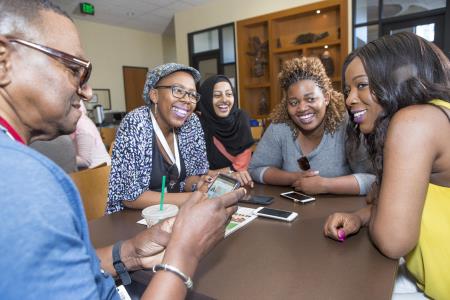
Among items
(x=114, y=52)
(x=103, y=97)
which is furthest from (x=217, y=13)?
(x=103, y=97)

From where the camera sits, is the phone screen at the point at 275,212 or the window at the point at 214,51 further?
the window at the point at 214,51

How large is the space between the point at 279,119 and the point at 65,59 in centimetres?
148

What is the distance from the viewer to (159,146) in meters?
1.63

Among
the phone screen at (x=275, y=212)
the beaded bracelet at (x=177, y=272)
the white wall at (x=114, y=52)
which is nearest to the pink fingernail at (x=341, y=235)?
the phone screen at (x=275, y=212)

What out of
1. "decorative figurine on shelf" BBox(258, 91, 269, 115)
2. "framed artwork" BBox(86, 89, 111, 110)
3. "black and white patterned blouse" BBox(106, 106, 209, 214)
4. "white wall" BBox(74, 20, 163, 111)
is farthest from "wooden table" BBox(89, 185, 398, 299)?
"white wall" BBox(74, 20, 163, 111)

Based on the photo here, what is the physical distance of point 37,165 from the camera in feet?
1.49

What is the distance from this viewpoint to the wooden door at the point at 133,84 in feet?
25.4

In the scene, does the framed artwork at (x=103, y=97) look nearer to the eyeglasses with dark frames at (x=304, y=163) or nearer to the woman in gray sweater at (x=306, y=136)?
the woman in gray sweater at (x=306, y=136)

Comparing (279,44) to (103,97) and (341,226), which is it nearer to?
(103,97)

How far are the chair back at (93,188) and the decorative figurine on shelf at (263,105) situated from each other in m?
4.53

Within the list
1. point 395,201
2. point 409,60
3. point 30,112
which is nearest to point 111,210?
point 30,112

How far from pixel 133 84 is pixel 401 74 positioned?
7610 millimetres

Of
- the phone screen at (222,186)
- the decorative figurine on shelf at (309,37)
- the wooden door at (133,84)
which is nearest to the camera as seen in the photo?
the phone screen at (222,186)

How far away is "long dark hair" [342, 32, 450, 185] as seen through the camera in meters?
0.94
